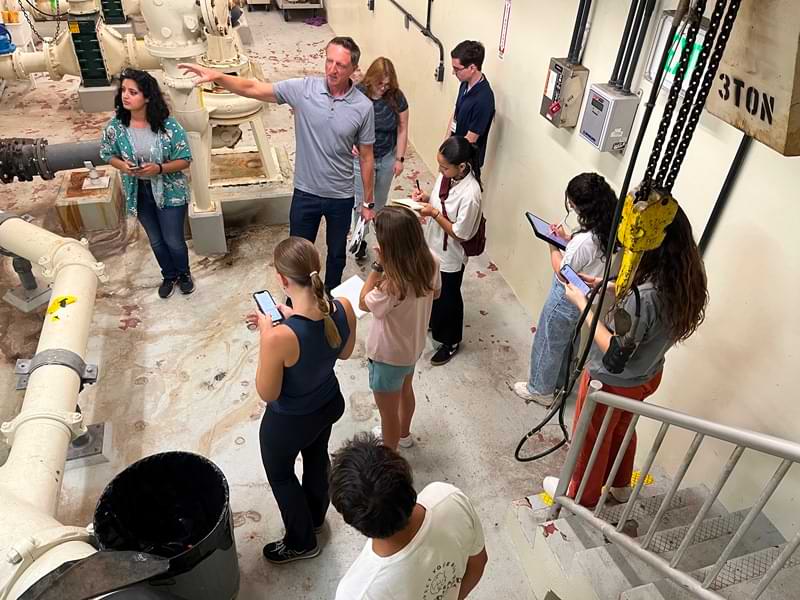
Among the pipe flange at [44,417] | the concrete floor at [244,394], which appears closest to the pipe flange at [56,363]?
the pipe flange at [44,417]

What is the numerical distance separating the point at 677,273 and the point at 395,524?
1.16 m

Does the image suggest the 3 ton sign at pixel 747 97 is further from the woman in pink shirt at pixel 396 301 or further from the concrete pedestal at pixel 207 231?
the concrete pedestal at pixel 207 231

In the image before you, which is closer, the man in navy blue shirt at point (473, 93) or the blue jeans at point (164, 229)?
the blue jeans at point (164, 229)

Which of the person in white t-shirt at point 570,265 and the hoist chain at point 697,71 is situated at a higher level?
the hoist chain at point 697,71

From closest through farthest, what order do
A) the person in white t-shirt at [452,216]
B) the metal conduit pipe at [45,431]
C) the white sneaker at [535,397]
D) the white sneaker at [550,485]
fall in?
the metal conduit pipe at [45,431] < the white sneaker at [550,485] < the person in white t-shirt at [452,216] < the white sneaker at [535,397]

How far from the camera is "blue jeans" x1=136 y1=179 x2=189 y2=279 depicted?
3551mm

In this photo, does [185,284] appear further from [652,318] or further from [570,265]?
[652,318]

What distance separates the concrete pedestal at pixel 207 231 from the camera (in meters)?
4.16

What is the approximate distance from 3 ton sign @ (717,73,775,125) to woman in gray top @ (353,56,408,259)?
2497 millimetres

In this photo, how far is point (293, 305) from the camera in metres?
1.91

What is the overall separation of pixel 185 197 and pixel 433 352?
1.79m

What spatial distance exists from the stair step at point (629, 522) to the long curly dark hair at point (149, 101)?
9.52 ft

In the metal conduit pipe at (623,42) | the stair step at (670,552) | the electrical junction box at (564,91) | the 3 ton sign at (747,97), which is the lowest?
the stair step at (670,552)

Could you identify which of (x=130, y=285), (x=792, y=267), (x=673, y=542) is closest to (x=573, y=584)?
(x=673, y=542)
